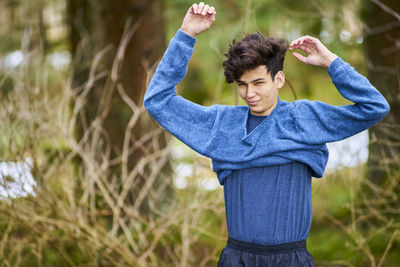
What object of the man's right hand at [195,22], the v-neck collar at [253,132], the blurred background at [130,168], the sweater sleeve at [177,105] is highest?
the man's right hand at [195,22]

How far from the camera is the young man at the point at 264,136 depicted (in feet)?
6.87

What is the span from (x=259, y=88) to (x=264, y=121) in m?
0.16

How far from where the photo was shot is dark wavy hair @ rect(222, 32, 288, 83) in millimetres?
2076

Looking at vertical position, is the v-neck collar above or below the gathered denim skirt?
above

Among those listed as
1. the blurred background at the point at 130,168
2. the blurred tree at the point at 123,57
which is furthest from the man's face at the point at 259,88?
the blurred tree at the point at 123,57

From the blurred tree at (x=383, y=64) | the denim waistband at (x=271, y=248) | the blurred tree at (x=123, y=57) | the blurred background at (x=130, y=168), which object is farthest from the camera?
the blurred tree at (x=123, y=57)

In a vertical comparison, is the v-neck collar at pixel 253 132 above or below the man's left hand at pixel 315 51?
below

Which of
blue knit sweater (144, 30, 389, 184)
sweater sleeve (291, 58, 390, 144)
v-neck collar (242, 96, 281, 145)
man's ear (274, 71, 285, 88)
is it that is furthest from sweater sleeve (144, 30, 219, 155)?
sweater sleeve (291, 58, 390, 144)

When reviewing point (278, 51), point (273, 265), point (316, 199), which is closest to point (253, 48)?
point (278, 51)

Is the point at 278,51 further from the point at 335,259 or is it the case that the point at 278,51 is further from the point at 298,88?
the point at 298,88

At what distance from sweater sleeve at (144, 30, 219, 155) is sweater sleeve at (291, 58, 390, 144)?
0.42m

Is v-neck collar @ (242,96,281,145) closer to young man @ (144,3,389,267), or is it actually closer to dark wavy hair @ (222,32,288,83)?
young man @ (144,3,389,267)

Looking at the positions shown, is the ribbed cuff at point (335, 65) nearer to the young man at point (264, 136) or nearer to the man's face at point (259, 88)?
the young man at point (264, 136)

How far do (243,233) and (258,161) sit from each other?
332mm
